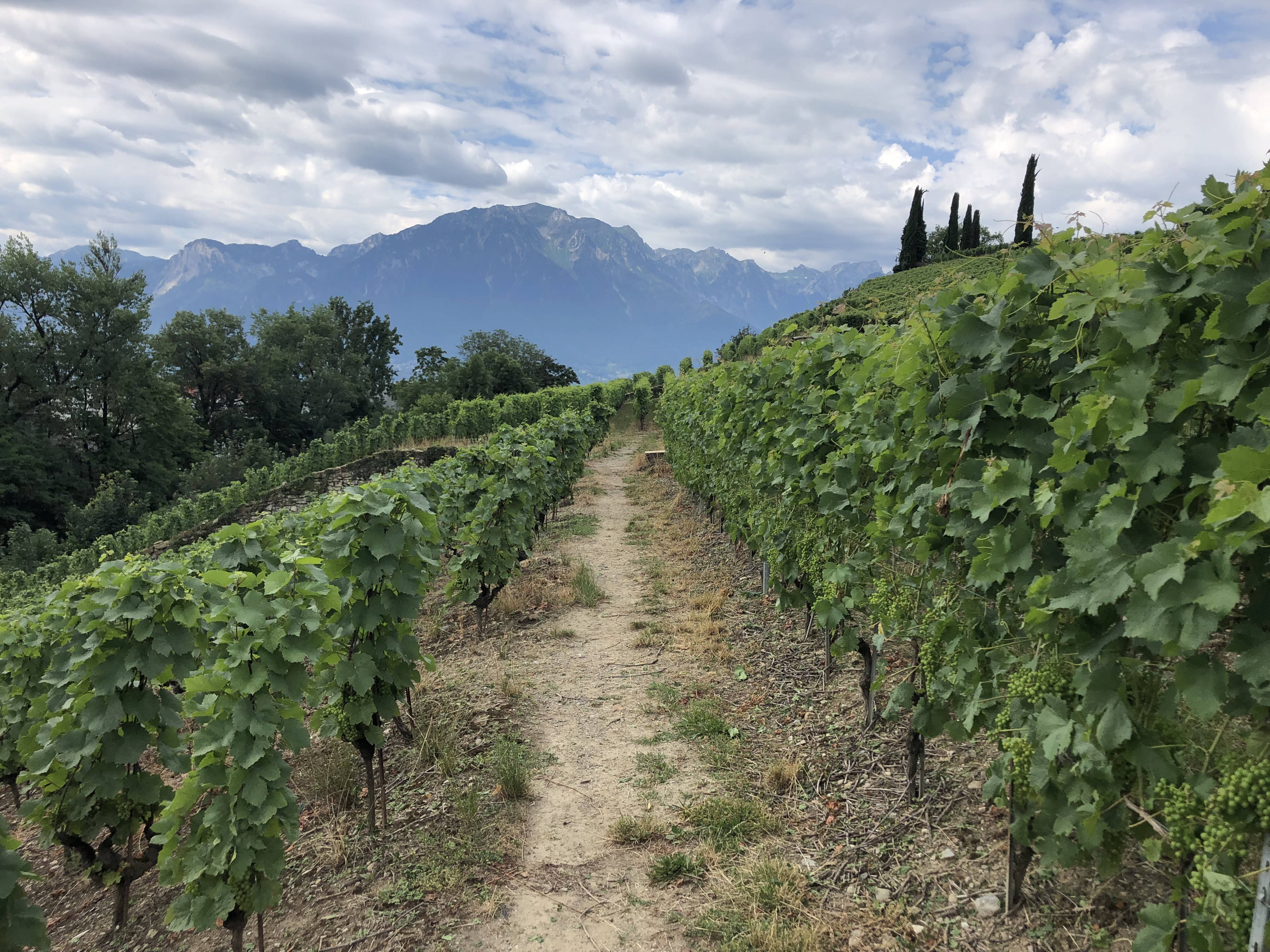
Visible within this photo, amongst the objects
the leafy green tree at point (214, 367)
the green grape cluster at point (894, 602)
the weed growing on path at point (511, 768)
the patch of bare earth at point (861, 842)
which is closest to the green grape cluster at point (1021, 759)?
the patch of bare earth at point (861, 842)

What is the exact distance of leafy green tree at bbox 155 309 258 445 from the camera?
50.7m

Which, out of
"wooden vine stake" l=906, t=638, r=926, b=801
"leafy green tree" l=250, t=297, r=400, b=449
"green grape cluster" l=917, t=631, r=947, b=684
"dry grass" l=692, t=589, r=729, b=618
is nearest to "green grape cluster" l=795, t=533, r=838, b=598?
"wooden vine stake" l=906, t=638, r=926, b=801

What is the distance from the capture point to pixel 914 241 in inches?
2398

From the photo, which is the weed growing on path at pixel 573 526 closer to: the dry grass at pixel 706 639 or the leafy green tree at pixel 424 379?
the dry grass at pixel 706 639

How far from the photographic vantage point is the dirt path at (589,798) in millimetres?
3074

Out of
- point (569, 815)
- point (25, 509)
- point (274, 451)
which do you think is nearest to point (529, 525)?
point (569, 815)

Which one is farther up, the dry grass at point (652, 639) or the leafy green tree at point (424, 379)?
the leafy green tree at point (424, 379)

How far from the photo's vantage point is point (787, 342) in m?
6.35

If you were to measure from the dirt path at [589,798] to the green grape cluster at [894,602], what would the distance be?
5.31ft

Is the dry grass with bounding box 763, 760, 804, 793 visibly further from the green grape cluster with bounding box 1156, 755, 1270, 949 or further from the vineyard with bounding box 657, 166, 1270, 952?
the green grape cluster with bounding box 1156, 755, 1270, 949

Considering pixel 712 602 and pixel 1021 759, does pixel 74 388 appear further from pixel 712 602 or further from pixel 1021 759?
pixel 1021 759

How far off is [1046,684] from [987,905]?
4.18 feet

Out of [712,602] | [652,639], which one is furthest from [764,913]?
[712,602]

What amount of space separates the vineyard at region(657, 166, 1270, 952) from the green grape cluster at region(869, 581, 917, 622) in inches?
0.7
